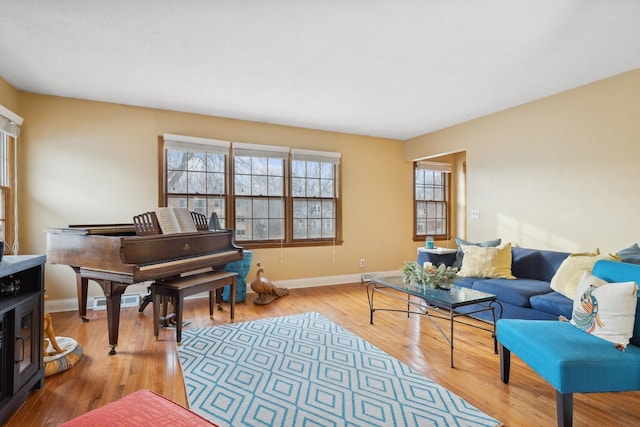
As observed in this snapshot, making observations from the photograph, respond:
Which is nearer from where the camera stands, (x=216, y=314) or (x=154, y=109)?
(x=216, y=314)

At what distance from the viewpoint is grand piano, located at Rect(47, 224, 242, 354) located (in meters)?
2.68

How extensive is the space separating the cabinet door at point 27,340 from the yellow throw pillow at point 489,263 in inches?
153

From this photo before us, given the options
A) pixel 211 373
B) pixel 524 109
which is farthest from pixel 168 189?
pixel 524 109

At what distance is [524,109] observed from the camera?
4.18 meters

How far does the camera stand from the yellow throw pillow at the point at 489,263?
12.1 feet

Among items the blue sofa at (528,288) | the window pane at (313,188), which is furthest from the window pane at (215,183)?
the blue sofa at (528,288)

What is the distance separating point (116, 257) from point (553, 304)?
3.64 metres

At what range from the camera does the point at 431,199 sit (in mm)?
6457

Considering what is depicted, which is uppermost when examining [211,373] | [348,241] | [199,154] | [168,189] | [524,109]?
[524,109]

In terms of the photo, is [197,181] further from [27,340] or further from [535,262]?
[535,262]

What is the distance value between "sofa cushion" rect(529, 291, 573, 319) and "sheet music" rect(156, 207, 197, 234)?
11.1 ft

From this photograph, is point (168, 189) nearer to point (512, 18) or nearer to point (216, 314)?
point (216, 314)

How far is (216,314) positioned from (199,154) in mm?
2176

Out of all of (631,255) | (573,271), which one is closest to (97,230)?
(573,271)
